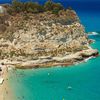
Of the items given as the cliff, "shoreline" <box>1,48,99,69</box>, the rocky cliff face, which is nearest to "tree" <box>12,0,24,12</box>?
the cliff

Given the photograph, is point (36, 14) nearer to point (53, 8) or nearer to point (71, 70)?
point (53, 8)

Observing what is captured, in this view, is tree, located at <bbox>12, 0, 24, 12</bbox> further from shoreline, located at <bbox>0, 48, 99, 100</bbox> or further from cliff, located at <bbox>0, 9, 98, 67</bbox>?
shoreline, located at <bbox>0, 48, 99, 100</bbox>

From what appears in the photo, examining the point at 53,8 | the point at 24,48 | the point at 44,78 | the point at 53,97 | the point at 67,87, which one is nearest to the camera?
the point at 53,97

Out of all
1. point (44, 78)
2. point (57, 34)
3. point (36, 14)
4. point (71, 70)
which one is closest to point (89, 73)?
point (71, 70)

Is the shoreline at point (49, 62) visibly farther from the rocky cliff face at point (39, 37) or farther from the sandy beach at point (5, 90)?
the sandy beach at point (5, 90)

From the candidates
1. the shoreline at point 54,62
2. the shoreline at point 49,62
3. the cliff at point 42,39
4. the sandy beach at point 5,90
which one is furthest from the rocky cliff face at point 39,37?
the sandy beach at point 5,90

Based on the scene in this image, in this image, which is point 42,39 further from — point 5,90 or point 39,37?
point 5,90

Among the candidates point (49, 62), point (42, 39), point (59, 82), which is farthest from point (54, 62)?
point (59, 82)
